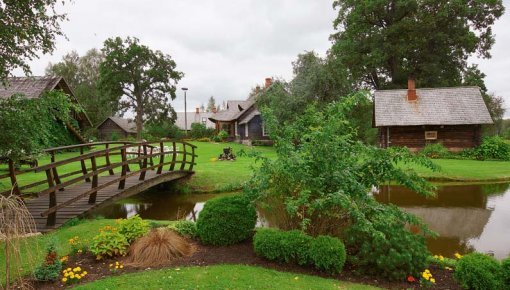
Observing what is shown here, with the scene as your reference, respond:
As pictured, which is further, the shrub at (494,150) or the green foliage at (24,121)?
the shrub at (494,150)

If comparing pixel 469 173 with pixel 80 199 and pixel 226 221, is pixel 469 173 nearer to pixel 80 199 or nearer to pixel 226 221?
pixel 226 221

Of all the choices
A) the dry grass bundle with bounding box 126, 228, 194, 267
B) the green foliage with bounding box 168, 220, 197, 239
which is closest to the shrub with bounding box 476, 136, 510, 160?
the green foliage with bounding box 168, 220, 197, 239

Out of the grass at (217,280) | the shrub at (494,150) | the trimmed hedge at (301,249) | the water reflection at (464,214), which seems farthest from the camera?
the shrub at (494,150)

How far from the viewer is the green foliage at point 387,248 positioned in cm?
520

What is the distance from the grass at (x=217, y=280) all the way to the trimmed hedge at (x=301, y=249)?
24 cm

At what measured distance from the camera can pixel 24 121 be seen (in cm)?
763

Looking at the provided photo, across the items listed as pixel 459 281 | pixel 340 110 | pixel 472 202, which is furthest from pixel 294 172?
pixel 472 202

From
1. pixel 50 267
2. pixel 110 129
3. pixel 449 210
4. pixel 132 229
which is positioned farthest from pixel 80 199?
pixel 110 129

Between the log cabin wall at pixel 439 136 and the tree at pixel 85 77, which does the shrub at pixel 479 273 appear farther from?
the tree at pixel 85 77

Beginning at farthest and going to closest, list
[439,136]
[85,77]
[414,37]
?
[85,77]
[414,37]
[439,136]

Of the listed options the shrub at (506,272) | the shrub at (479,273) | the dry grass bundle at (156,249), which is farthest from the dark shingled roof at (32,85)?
the shrub at (506,272)

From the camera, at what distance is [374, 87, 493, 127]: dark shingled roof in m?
25.3

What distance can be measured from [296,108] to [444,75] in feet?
58.7

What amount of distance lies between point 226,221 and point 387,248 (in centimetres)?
277
